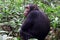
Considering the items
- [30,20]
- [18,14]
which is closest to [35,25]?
[30,20]

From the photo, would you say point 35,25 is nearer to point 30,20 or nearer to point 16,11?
point 30,20

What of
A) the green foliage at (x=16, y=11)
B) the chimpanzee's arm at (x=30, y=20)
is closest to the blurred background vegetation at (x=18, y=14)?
the green foliage at (x=16, y=11)

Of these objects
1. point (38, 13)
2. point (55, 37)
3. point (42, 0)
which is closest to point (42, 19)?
point (38, 13)

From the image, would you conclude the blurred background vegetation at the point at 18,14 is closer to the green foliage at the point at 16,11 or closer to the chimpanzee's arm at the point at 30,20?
the green foliage at the point at 16,11

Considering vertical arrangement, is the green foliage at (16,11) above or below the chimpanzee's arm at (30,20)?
below

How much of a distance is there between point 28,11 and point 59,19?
2.52 feet

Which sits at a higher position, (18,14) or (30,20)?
(30,20)

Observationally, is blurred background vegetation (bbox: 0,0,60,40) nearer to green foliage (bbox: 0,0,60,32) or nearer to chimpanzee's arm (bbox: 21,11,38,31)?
green foliage (bbox: 0,0,60,32)

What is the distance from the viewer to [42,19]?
454 cm

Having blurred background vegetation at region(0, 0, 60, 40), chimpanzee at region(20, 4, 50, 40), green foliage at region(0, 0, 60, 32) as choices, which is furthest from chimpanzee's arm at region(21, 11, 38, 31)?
green foliage at region(0, 0, 60, 32)

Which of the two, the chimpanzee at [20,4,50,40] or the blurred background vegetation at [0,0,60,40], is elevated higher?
the chimpanzee at [20,4,50,40]

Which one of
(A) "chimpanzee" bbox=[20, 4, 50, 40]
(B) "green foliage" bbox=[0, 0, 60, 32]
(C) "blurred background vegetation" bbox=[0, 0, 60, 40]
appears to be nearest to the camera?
(A) "chimpanzee" bbox=[20, 4, 50, 40]

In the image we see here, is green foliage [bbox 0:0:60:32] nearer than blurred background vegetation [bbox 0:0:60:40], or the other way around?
blurred background vegetation [bbox 0:0:60:40]

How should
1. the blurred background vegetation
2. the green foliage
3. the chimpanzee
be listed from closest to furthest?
the chimpanzee
the blurred background vegetation
the green foliage
